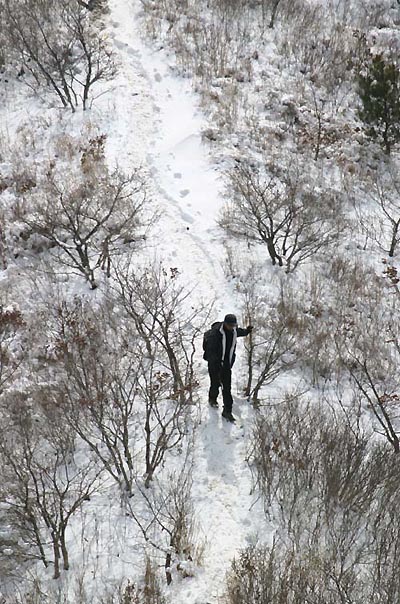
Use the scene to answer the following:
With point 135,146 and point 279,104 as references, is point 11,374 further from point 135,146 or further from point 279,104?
point 279,104

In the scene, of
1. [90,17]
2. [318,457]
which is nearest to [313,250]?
[318,457]

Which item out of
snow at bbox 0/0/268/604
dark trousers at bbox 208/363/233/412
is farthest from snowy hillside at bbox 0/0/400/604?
dark trousers at bbox 208/363/233/412

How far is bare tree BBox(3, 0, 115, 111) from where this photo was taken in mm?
14352

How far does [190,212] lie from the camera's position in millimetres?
11195

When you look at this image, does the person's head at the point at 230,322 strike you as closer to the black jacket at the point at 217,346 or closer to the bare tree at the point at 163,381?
the black jacket at the point at 217,346

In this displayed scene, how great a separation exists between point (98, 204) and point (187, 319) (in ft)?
11.8

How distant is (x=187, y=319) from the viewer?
8578 mm

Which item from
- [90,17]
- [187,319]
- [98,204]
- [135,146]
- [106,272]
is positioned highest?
[90,17]

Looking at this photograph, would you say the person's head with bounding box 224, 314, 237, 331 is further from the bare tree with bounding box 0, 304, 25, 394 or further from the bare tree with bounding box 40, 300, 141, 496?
the bare tree with bounding box 0, 304, 25, 394

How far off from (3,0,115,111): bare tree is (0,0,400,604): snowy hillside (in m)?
0.10

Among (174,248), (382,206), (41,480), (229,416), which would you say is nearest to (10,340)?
(174,248)

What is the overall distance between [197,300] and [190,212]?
8.95 feet

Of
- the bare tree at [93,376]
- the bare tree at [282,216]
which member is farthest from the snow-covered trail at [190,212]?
the bare tree at [93,376]

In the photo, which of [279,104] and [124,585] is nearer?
[124,585]
